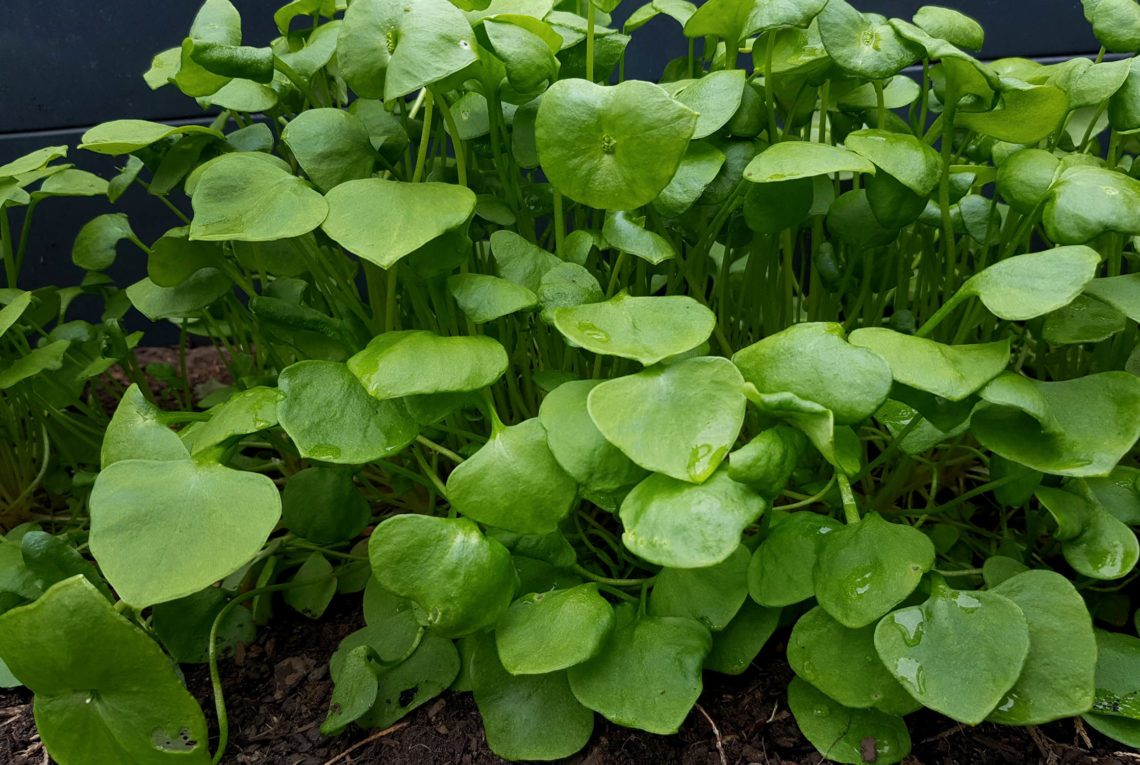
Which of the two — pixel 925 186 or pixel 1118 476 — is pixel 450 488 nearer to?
pixel 925 186

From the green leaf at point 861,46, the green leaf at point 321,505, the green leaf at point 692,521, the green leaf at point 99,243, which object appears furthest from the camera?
the green leaf at point 99,243

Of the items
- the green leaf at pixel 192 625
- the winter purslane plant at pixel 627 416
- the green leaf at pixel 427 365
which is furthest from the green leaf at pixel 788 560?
the green leaf at pixel 192 625

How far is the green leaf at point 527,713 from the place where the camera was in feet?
1.91

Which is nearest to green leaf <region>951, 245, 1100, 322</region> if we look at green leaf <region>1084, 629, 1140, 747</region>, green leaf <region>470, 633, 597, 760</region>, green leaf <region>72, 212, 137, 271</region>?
green leaf <region>1084, 629, 1140, 747</region>

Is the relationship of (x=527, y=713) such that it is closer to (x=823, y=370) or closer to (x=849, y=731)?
(x=849, y=731)

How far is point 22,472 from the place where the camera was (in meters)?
1.00

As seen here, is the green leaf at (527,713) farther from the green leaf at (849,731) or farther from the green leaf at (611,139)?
the green leaf at (611,139)

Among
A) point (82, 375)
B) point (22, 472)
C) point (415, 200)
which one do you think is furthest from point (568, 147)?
point (22, 472)

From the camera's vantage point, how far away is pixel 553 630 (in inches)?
21.5

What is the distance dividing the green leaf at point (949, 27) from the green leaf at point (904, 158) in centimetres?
15

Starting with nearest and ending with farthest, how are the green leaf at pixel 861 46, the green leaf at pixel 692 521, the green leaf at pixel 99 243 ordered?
the green leaf at pixel 692 521 → the green leaf at pixel 861 46 → the green leaf at pixel 99 243

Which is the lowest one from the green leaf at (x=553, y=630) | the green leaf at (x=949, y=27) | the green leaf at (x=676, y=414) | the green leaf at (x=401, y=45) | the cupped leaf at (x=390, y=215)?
the green leaf at (x=553, y=630)

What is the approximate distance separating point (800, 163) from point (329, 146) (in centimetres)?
33

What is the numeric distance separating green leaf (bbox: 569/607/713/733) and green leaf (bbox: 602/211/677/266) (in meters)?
0.25
